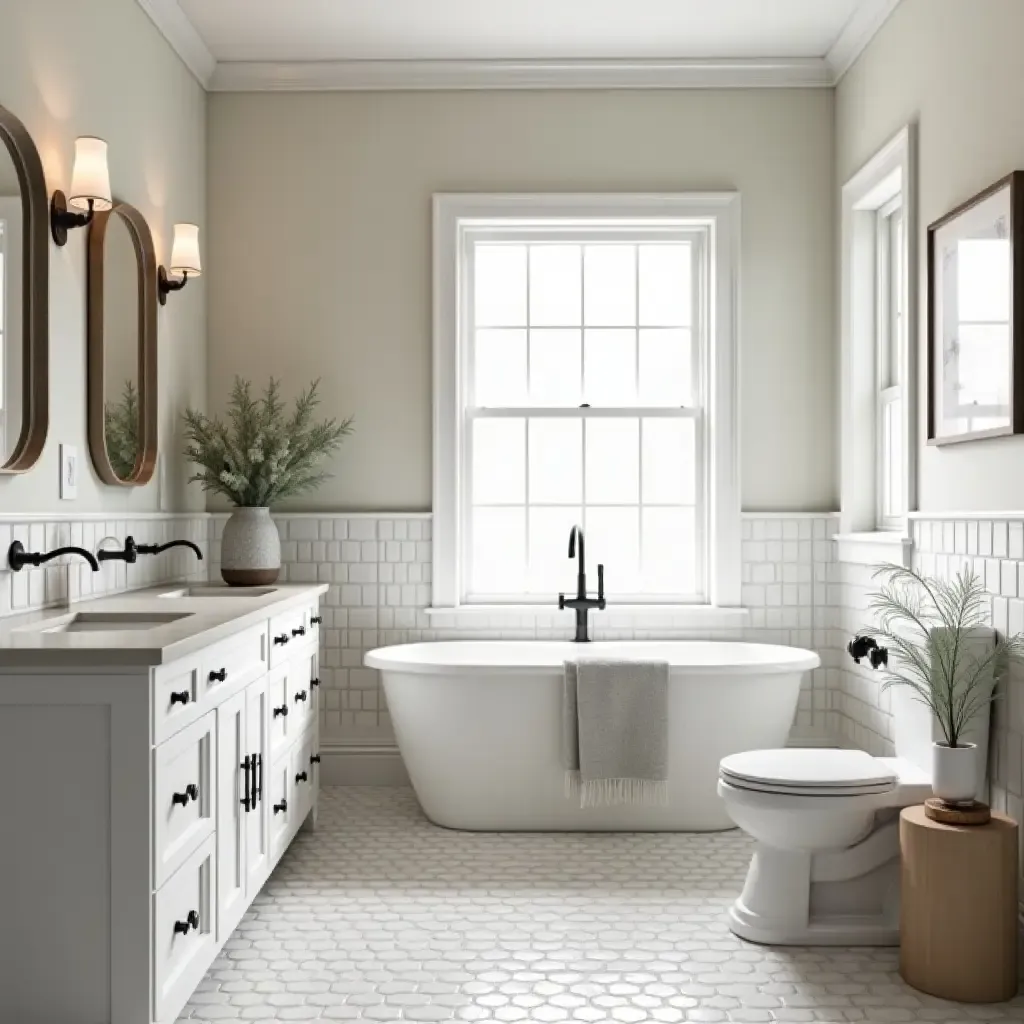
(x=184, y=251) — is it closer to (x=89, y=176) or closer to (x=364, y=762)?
(x=89, y=176)

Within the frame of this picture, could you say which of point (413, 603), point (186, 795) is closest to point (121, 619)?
point (186, 795)

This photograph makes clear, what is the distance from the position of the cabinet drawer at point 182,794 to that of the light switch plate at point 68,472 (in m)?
0.96

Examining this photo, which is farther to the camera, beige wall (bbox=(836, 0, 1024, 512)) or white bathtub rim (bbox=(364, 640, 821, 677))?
white bathtub rim (bbox=(364, 640, 821, 677))

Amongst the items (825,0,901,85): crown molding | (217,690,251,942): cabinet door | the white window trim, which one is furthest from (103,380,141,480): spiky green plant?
(825,0,901,85): crown molding

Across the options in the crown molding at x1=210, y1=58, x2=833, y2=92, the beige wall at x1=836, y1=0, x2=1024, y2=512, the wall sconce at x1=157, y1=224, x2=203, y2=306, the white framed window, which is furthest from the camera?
the white framed window

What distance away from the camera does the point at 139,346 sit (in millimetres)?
3797

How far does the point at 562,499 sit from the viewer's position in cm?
479

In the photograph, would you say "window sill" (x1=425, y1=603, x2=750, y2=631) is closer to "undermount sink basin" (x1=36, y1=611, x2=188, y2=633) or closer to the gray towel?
the gray towel

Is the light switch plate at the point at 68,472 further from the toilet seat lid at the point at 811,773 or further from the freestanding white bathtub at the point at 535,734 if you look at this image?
the toilet seat lid at the point at 811,773

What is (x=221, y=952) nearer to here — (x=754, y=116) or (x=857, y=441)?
(x=857, y=441)

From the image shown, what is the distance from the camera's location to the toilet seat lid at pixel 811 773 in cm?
296

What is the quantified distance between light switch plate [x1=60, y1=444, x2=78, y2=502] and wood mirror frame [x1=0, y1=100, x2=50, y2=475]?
18 cm

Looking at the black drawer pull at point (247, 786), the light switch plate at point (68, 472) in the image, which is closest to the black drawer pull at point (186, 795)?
the black drawer pull at point (247, 786)

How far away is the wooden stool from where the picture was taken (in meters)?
2.65
